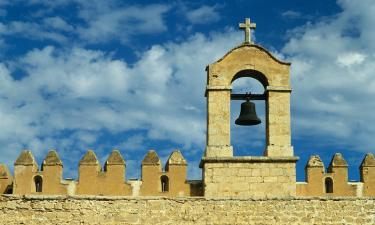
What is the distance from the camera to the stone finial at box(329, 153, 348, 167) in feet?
50.8

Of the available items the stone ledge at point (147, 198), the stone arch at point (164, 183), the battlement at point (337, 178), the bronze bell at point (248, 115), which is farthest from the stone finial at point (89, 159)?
the battlement at point (337, 178)

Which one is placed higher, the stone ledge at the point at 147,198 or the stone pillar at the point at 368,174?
the stone pillar at the point at 368,174

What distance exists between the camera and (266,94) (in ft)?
47.6

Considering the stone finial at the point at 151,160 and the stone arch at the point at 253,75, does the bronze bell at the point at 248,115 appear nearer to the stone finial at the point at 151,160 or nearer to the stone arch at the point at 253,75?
the stone arch at the point at 253,75

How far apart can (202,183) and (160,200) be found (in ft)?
3.75

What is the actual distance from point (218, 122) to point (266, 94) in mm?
1080

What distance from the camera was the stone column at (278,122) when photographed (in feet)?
46.1

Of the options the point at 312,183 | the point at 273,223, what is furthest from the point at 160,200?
the point at 312,183

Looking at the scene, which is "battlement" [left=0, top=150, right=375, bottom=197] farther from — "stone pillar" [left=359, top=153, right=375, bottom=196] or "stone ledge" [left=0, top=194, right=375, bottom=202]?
"stone ledge" [left=0, top=194, right=375, bottom=202]

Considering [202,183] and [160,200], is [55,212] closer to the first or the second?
[160,200]

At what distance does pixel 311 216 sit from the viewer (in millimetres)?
13367

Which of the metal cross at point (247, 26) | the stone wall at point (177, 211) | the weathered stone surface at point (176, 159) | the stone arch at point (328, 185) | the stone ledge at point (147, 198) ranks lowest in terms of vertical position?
the stone wall at point (177, 211)

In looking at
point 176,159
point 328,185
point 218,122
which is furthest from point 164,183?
point 328,185

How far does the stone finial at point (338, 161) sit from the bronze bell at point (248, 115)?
183cm
